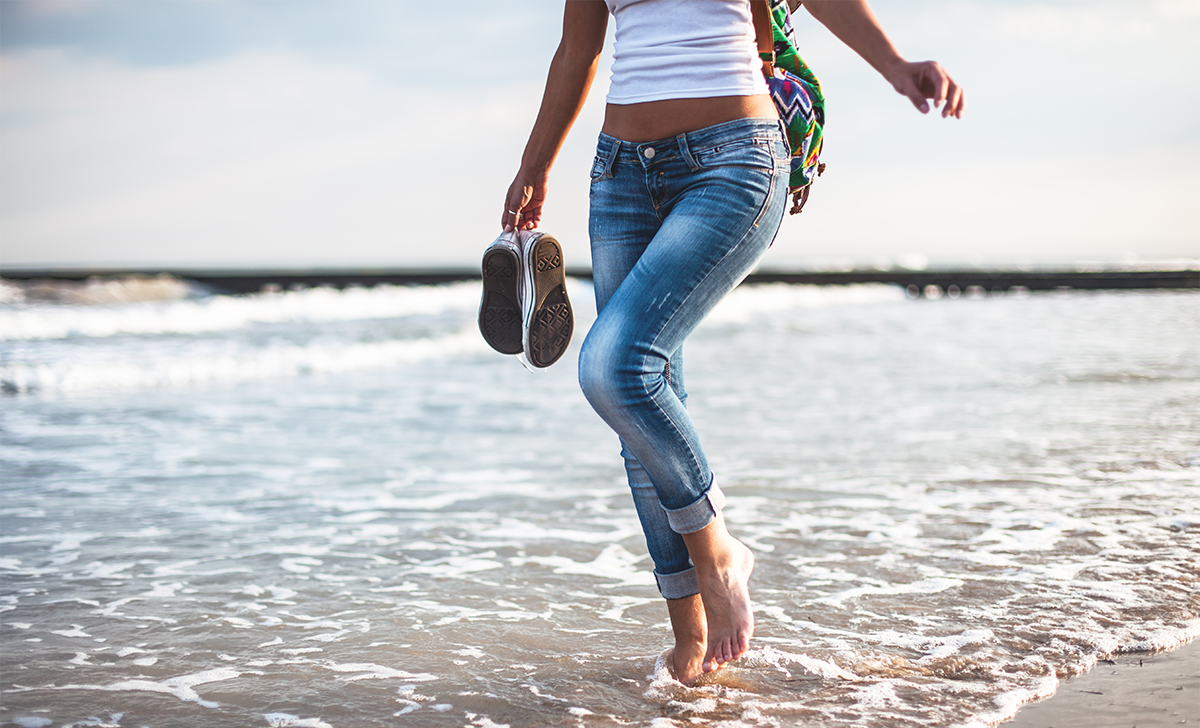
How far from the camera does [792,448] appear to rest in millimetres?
5059

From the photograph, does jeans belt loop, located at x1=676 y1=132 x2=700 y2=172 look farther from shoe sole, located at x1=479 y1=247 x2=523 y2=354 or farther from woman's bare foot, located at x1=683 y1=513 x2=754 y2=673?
woman's bare foot, located at x1=683 y1=513 x2=754 y2=673

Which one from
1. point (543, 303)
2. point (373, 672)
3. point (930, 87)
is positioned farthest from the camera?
point (373, 672)

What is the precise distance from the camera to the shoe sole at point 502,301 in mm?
2057

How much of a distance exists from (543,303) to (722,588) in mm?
732

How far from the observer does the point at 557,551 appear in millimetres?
3312

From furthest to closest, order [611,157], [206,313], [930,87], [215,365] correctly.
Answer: [206,313] < [215,365] < [611,157] < [930,87]

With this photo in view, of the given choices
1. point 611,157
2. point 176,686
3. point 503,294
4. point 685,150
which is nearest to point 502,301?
point 503,294

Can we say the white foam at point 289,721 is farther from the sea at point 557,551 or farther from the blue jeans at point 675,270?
the blue jeans at point 675,270

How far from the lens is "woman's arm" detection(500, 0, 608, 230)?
2.03 metres

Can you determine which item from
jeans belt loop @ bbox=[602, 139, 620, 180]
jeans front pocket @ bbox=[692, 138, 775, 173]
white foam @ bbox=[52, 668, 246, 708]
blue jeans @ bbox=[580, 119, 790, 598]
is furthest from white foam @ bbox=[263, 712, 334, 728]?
jeans front pocket @ bbox=[692, 138, 775, 173]

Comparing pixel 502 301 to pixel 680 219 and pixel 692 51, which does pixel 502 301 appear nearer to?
pixel 680 219

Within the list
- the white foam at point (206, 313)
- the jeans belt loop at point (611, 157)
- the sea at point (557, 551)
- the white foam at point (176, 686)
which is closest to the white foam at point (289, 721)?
the sea at point (557, 551)

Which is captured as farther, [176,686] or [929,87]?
[176,686]

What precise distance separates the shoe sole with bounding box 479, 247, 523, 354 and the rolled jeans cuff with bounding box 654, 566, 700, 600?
0.62m
